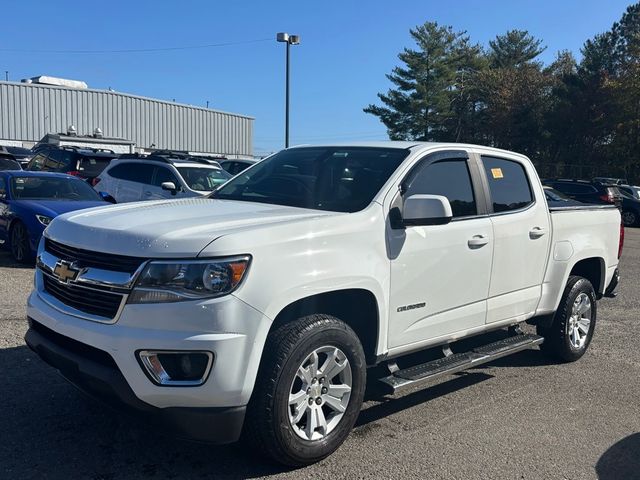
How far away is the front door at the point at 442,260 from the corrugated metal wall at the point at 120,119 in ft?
150

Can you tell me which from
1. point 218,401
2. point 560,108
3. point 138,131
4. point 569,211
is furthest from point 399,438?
point 138,131

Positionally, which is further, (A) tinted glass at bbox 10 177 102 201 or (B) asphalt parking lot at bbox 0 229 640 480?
(A) tinted glass at bbox 10 177 102 201

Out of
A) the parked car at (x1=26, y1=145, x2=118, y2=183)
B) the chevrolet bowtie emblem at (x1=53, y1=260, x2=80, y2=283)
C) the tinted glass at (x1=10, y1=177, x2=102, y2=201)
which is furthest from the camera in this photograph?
the parked car at (x1=26, y1=145, x2=118, y2=183)

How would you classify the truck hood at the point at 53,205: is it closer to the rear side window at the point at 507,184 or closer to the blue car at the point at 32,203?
the blue car at the point at 32,203

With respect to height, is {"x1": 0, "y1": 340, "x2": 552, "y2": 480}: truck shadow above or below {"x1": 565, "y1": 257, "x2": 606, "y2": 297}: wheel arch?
below

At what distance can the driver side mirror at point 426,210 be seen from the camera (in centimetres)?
392

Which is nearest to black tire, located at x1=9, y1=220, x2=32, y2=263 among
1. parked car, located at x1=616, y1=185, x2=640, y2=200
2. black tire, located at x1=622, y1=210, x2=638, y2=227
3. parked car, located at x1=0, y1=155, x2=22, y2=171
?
parked car, located at x1=0, y1=155, x2=22, y2=171

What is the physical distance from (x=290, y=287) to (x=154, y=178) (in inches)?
413

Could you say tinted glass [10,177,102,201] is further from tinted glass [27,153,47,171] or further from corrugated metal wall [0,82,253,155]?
corrugated metal wall [0,82,253,155]

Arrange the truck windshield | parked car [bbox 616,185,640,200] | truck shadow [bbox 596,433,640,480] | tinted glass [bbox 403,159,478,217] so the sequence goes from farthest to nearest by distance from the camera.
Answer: parked car [bbox 616,185,640,200] < tinted glass [bbox 403,159,478,217] < the truck windshield < truck shadow [bbox 596,433,640,480]

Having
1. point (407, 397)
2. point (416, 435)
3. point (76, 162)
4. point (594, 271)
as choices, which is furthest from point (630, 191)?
point (416, 435)

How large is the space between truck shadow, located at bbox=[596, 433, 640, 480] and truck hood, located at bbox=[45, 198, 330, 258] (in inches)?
92.6

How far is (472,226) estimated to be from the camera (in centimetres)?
461

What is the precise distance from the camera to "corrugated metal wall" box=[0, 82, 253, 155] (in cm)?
4431
